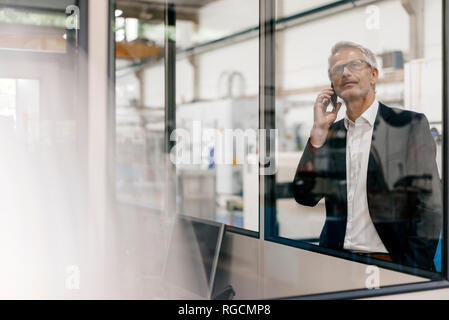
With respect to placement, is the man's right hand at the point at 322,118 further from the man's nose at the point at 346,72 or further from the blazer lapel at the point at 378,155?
the blazer lapel at the point at 378,155

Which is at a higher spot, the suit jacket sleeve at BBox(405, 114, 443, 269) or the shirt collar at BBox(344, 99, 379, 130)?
the shirt collar at BBox(344, 99, 379, 130)

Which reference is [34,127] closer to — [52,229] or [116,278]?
[52,229]

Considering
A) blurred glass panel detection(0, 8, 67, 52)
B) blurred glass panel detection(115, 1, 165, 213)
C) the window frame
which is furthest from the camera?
the window frame

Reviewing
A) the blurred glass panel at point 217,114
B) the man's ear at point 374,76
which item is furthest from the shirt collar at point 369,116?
the blurred glass panel at point 217,114

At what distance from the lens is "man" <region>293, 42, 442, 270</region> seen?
2641 millimetres

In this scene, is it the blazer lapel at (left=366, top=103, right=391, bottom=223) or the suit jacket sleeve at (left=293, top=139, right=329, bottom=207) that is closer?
the blazer lapel at (left=366, top=103, right=391, bottom=223)

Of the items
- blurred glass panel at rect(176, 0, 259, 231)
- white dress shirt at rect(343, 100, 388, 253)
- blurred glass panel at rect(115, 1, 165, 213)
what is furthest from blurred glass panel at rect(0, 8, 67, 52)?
white dress shirt at rect(343, 100, 388, 253)

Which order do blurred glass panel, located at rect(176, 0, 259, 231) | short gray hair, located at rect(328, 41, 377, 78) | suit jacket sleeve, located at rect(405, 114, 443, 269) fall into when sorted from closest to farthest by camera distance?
suit jacket sleeve, located at rect(405, 114, 443, 269), short gray hair, located at rect(328, 41, 377, 78), blurred glass panel, located at rect(176, 0, 259, 231)

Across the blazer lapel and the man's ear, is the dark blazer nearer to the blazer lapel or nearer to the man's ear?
the blazer lapel

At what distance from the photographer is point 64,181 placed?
77.8 inches

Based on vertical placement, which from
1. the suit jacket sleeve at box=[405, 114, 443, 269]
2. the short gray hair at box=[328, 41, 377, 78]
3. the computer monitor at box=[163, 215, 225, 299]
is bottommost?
the computer monitor at box=[163, 215, 225, 299]

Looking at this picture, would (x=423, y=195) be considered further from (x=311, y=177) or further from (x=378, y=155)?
(x=311, y=177)

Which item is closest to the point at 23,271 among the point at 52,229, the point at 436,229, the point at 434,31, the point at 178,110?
the point at 52,229

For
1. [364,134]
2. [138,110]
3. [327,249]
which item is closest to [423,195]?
[364,134]
